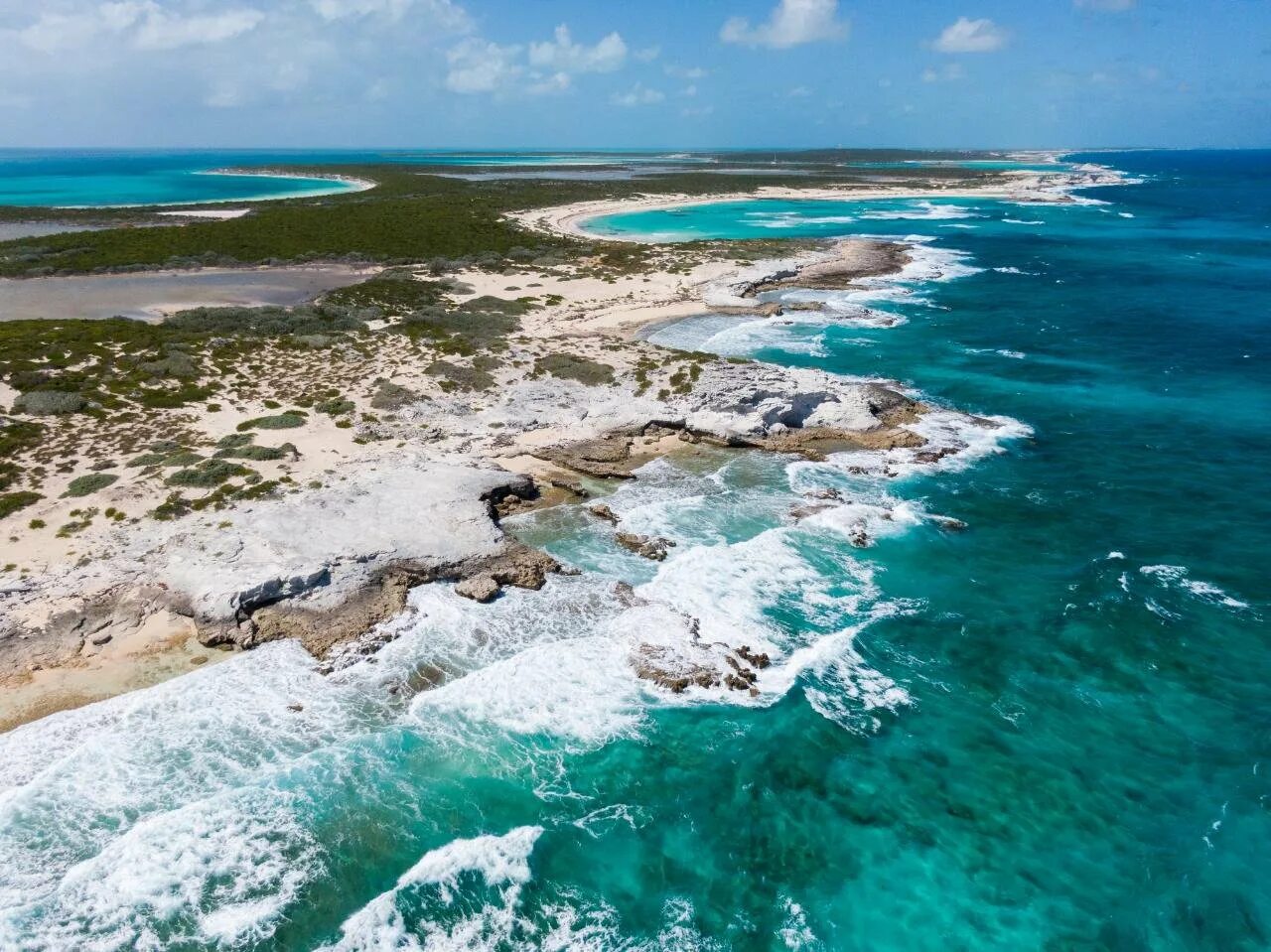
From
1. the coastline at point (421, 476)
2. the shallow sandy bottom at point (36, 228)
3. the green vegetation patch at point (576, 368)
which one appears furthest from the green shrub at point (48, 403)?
the shallow sandy bottom at point (36, 228)

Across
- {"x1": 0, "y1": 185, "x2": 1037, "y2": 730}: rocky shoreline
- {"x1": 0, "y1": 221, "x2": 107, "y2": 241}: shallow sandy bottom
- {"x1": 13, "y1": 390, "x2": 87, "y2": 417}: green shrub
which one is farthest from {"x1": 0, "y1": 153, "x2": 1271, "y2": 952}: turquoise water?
{"x1": 0, "y1": 221, "x2": 107, "y2": 241}: shallow sandy bottom

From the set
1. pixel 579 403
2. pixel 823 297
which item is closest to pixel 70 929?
pixel 579 403

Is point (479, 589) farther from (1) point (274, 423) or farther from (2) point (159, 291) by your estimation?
(2) point (159, 291)

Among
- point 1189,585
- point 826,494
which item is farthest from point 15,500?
point 1189,585

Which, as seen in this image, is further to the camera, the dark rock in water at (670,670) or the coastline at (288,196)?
the coastline at (288,196)

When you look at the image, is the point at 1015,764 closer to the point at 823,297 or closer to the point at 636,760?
the point at 636,760

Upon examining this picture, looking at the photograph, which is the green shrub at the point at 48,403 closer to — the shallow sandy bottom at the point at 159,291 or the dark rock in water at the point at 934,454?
the shallow sandy bottom at the point at 159,291
